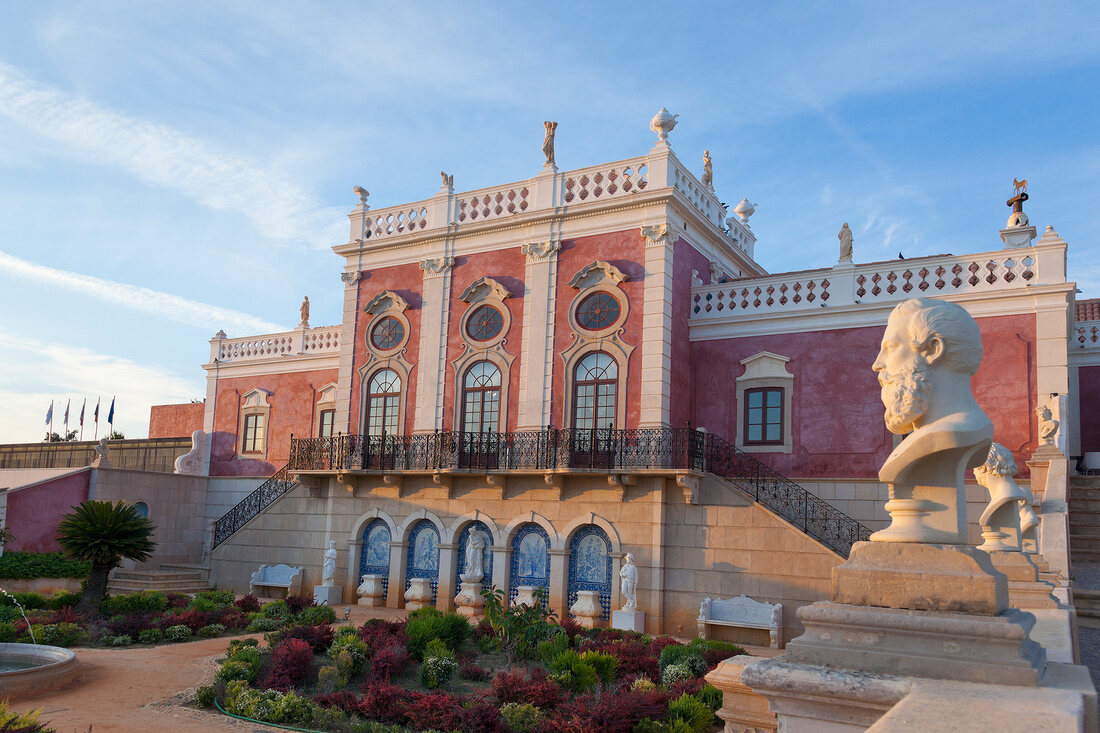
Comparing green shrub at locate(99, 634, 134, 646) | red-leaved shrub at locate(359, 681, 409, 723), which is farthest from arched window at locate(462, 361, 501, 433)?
red-leaved shrub at locate(359, 681, 409, 723)

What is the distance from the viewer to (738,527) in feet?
54.8

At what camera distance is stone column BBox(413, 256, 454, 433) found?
2136 centimetres

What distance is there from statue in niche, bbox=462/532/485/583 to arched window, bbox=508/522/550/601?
75cm

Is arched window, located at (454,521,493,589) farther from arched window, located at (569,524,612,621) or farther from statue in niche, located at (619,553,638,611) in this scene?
statue in niche, located at (619,553,638,611)

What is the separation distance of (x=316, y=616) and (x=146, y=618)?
10.0 feet

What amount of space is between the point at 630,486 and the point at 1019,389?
773 centimetres

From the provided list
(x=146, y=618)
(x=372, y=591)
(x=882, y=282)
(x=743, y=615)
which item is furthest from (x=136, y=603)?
(x=882, y=282)

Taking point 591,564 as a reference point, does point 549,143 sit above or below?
above

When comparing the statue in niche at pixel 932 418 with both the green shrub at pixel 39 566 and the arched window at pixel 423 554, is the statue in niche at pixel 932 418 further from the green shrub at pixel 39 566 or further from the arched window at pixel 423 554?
the green shrub at pixel 39 566

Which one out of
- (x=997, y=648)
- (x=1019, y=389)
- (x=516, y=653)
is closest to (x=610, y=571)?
(x=516, y=653)

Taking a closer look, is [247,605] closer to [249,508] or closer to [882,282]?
[249,508]

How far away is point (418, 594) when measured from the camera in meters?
19.8

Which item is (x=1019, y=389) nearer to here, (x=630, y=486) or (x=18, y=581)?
(x=630, y=486)

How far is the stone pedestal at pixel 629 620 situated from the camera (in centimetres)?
1675
